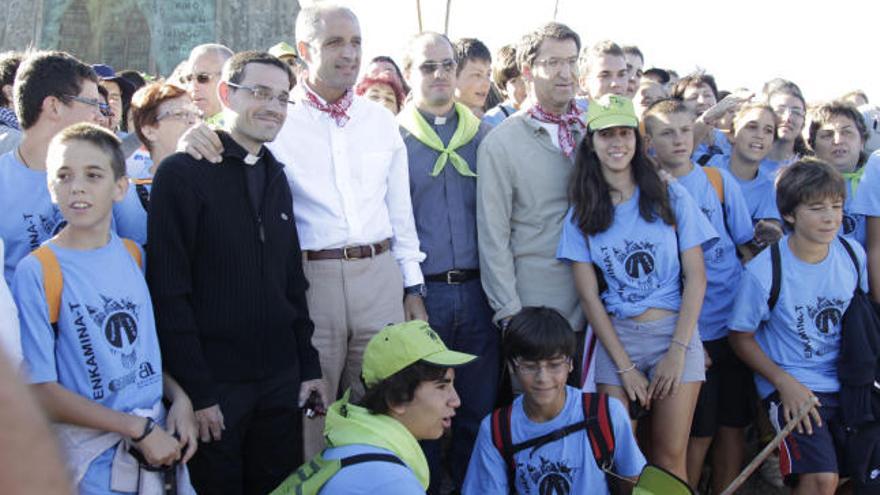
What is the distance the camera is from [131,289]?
2783 mm

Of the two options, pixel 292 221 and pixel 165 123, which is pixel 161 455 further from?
pixel 165 123

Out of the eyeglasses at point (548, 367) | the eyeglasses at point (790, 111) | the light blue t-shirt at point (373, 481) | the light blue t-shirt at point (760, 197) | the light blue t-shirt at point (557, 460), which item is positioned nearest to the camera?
the light blue t-shirt at point (373, 481)

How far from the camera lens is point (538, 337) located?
340cm

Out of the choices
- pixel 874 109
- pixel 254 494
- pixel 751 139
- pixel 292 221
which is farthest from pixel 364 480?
pixel 874 109

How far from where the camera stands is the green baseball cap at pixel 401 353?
279 centimetres

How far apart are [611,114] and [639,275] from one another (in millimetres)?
753

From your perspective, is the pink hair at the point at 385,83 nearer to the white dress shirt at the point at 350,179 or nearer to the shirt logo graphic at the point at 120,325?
the white dress shirt at the point at 350,179

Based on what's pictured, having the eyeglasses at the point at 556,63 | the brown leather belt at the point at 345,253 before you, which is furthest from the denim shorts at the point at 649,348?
the eyeglasses at the point at 556,63

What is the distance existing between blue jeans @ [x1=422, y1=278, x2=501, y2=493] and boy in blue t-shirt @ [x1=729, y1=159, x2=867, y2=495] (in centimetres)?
116

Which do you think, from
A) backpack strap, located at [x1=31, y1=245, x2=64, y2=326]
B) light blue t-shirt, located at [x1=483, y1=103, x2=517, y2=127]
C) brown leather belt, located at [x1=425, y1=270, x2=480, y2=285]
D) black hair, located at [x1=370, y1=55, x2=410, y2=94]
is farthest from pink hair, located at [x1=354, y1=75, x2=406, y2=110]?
backpack strap, located at [x1=31, y1=245, x2=64, y2=326]

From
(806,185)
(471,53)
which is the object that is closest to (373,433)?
(806,185)

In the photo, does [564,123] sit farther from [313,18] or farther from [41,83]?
[41,83]

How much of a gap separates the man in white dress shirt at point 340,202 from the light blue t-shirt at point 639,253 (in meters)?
0.83

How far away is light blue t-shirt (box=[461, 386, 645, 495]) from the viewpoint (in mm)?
3279
